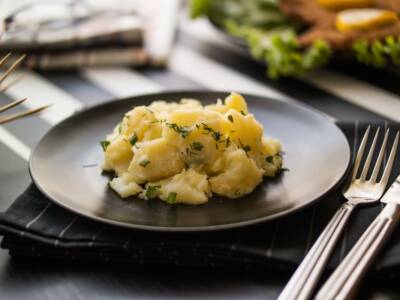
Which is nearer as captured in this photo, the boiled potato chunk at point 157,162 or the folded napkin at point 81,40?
the boiled potato chunk at point 157,162

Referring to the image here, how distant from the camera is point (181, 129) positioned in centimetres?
194

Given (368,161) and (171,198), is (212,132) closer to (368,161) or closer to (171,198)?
(171,198)

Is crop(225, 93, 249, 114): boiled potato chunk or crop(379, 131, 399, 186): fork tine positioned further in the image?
crop(225, 93, 249, 114): boiled potato chunk

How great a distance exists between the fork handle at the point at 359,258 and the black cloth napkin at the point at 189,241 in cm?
4

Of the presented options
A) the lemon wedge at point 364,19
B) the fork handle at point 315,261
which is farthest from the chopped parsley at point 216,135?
the lemon wedge at point 364,19

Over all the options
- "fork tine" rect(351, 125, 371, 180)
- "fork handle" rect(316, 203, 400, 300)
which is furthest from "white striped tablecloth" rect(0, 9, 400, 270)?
"fork handle" rect(316, 203, 400, 300)

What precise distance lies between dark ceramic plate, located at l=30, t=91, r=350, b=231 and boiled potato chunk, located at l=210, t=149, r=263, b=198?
0.08ft

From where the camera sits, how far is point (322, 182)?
6.27 feet

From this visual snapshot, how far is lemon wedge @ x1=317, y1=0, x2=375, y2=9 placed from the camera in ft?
11.0

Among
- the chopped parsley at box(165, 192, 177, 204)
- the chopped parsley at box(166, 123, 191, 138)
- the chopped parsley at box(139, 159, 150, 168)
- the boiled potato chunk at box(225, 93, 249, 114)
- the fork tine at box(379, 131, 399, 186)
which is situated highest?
the boiled potato chunk at box(225, 93, 249, 114)

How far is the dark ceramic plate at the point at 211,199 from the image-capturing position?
1797 mm

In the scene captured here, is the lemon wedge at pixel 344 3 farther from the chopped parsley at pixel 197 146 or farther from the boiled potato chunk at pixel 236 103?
the chopped parsley at pixel 197 146

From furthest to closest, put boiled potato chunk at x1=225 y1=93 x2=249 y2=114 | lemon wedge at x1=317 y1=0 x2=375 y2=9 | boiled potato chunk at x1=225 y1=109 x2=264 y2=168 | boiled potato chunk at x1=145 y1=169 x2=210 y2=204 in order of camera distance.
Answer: lemon wedge at x1=317 y1=0 x2=375 y2=9, boiled potato chunk at x1=225 y1=93 x2=249 y2=114, boiled potato chunk at x1=225 y1=109 x2=264 y2=168, boiled potato chunk at x1=145 y1=169 x2=210 y2=204

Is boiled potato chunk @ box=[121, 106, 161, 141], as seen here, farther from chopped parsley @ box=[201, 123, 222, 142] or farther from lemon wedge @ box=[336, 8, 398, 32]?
lemon wedge @ box=[336, 8, 398, 32]
